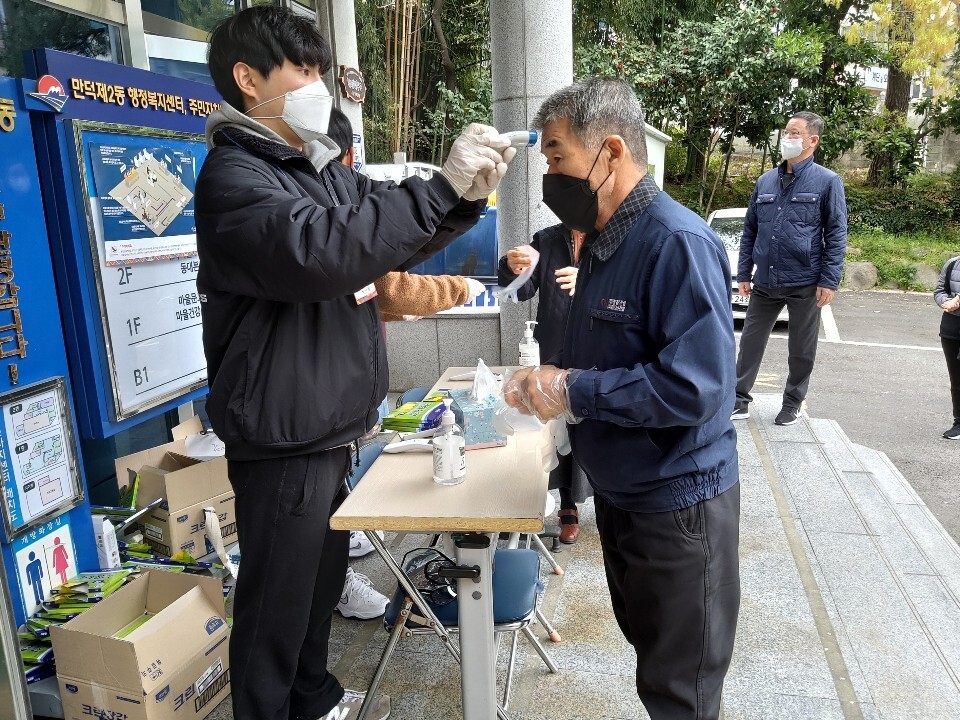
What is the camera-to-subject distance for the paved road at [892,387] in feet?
16.8

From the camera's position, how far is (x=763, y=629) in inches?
117

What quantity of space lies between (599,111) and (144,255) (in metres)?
2.11

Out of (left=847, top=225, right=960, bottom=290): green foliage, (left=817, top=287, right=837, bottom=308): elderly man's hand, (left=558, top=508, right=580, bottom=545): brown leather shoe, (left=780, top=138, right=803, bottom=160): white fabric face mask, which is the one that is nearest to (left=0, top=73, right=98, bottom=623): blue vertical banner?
(left=558, top=508, right=580, bottom=545): brown leather shoe

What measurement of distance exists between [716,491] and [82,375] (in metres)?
2.35

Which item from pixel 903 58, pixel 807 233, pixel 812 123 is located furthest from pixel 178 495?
pixel 903 58

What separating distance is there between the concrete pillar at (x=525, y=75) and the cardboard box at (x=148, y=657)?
11.0ft

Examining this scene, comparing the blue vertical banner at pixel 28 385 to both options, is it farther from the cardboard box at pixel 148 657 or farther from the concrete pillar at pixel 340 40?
the concrete pillar at pixel 340 40

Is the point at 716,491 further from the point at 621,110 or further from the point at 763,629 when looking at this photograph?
the point at 763,629

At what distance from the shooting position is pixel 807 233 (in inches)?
200

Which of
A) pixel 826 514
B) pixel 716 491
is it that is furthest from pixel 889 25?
pixel 716 491

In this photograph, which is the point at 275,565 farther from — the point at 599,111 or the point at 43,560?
the point at 599,111

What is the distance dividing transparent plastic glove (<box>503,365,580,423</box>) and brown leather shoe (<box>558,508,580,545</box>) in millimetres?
2120

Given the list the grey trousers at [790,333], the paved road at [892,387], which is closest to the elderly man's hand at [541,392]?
the paved road at [892,387]

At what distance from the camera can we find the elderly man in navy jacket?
508 cm
